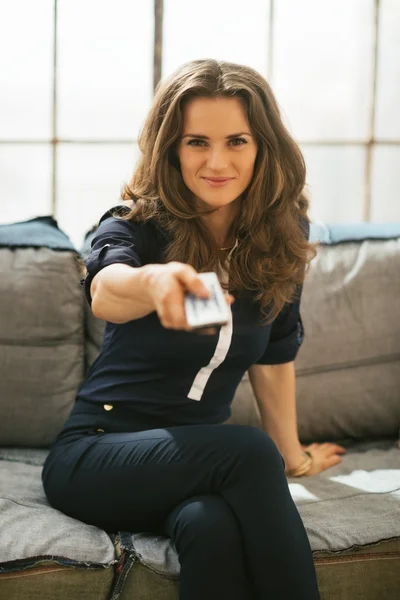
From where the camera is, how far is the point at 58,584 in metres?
1.41

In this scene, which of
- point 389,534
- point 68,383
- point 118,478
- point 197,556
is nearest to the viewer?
point 197,556

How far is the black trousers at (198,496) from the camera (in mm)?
1339

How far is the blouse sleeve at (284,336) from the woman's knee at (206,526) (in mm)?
490

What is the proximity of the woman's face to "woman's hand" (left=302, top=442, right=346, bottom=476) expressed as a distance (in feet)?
2.40

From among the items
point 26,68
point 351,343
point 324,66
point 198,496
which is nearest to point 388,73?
point 324,66

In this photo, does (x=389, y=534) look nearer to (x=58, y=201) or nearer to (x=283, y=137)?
(x=283, y=137)

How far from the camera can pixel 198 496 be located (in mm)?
1430

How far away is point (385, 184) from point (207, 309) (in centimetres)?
189

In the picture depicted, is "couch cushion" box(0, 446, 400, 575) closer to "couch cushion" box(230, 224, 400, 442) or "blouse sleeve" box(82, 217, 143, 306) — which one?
"couch cushion" box(230, 224, 400, 442)

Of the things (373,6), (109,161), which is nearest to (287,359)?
(109,161)

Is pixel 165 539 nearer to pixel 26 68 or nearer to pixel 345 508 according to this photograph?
pixel 345 508

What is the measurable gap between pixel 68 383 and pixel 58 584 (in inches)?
26.2

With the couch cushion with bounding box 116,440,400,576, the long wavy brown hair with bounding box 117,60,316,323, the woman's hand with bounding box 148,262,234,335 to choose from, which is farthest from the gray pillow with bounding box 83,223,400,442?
the woman's hand with bounding box 148,262,234,335

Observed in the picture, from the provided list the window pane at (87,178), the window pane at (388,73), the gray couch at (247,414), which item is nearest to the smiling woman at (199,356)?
the gray couch at (247,414)
